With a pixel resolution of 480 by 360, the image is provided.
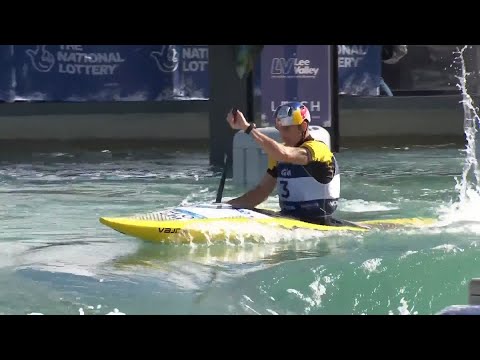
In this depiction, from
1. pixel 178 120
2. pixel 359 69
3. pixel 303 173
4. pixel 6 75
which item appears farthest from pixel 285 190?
pixel 6 75

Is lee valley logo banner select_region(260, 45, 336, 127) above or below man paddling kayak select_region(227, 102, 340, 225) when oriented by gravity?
above

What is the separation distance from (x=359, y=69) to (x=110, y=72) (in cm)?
403

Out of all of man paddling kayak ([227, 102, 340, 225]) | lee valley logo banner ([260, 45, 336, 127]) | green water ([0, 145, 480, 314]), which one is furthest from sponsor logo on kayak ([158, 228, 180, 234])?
lee valley logo banner ([260, 45, 336, 127])

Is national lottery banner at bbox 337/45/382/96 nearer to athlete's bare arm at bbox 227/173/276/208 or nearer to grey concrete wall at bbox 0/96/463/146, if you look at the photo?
grey concrete wall at bbox 0/96/463/146

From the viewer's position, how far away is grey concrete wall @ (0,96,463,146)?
1820 cm

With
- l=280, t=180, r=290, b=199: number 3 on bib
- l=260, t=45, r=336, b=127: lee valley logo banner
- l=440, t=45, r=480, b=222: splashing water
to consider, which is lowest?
l=440, t=45, r=480, b=222: splashing water

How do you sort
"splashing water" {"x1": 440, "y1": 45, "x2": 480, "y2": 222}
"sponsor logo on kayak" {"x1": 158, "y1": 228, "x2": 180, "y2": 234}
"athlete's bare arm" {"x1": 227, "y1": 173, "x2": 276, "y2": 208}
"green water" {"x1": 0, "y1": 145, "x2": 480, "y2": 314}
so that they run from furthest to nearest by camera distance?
"splashing water" {"x1": 440, "y1": 45, "x2": 480, "y2": 222} < "athlete's bare arm" {"x1": 227, "y1": 173, "x2": 276, "y2": 208} < "sponsor logo on kayak" {"x1": 158, "y1": 228, "x2": 180, "y2": 234} < "green water" {"x1": 0, "y1": 145, "x2": 480, "y2": 314}

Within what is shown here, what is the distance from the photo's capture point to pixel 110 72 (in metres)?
18.0

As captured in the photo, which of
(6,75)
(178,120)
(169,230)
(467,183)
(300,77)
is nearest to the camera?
(169,230)

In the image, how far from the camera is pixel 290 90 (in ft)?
47.2

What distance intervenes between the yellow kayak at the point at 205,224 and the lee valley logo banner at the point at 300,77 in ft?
18.0

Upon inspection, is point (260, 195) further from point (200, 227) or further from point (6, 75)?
point (6, 75)
